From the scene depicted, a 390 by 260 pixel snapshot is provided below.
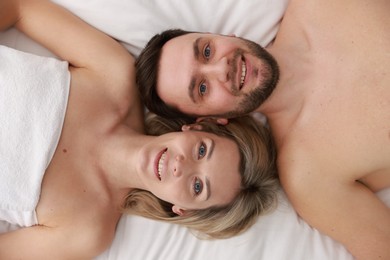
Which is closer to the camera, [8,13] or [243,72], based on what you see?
[243,72]

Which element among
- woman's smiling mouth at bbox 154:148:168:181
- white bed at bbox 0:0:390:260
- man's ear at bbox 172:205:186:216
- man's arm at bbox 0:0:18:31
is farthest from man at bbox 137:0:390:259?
man's arm at bbox 0:0:18:31

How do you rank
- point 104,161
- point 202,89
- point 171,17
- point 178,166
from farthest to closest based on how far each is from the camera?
point 171,17
point 104,161
point 202,89
point 178,166

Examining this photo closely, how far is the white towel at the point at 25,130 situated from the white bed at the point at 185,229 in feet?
0.80

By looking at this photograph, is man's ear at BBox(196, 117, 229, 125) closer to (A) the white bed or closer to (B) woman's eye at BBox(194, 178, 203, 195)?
(B) woman's eye at BBox(194, 178, 203, 195)

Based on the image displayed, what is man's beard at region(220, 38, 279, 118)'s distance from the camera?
1.68 meters

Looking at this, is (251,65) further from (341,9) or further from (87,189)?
(87,189)

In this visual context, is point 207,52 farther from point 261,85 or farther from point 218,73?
point 261,85

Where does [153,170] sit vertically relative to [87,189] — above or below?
above

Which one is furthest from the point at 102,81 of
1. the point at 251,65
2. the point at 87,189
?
the point at 251,65

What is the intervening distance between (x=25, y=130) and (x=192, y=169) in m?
0.62

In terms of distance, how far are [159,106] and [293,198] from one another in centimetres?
65

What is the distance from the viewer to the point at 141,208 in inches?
73.9

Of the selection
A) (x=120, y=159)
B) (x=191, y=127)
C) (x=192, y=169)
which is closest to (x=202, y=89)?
(x=191, y=127)

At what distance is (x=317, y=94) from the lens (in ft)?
5.87
